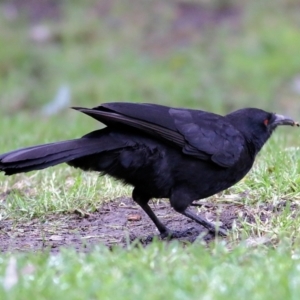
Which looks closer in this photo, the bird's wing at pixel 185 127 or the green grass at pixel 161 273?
the green grass at pixel 161 273

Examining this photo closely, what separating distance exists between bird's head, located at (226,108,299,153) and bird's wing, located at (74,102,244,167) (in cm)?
10

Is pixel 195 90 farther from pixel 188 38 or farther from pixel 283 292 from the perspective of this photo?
pixel 283 292

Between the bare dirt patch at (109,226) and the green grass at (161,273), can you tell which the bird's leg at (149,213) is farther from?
the green grass at (161,273)

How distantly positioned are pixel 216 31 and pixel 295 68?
2578 mm

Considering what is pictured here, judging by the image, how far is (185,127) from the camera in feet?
18.3

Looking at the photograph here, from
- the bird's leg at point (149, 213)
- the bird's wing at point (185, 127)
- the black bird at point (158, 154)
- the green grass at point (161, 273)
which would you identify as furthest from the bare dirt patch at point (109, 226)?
the green grass at point (161, 273)

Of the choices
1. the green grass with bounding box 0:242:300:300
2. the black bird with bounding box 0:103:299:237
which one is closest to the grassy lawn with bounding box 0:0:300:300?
the green grass with bounding box 0:242:300:300

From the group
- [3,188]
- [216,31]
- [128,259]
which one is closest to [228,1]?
[216,31]

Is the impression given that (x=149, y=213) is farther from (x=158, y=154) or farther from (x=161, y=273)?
(x=161, y=273)

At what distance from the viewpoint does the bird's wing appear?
5.31m

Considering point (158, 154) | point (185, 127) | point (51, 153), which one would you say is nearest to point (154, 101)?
point (185, 127)

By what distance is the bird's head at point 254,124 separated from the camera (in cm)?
582

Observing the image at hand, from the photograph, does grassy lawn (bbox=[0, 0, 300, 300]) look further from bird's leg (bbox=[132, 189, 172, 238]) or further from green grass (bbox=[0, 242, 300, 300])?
bird's leg (bbox=[132, 189, 172, 238])

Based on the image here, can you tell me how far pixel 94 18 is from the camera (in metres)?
17.2
